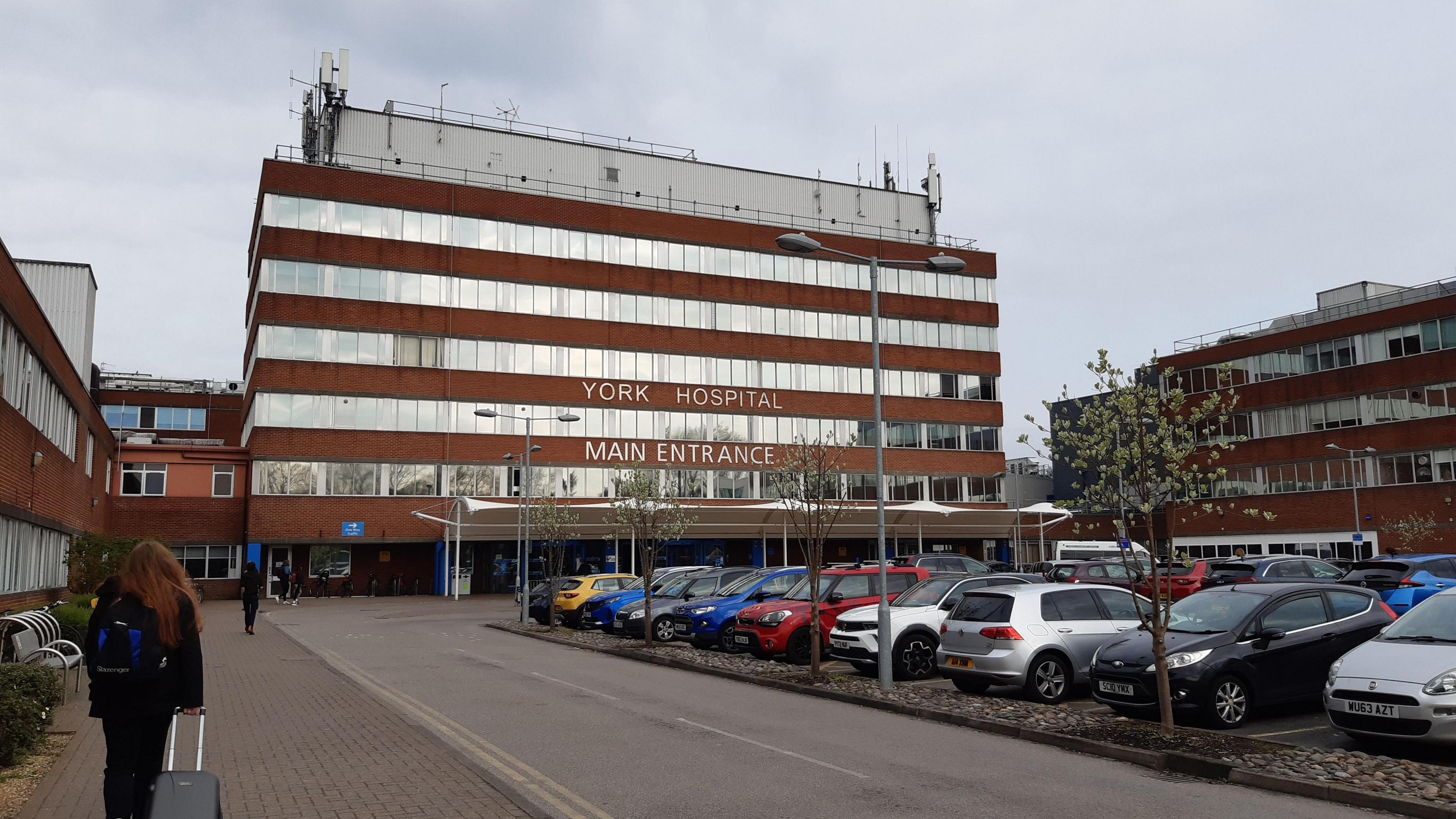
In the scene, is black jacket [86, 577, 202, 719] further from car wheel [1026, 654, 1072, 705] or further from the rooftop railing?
the rooftop railing

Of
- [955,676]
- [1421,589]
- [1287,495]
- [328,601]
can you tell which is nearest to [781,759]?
[955,676]

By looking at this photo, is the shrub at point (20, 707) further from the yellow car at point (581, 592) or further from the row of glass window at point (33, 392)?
Result: the yellow car at point (581, 592)

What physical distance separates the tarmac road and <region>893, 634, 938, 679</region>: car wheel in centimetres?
213

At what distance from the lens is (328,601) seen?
47188 millimetres

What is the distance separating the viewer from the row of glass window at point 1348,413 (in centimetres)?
5550

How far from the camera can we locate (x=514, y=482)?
55.8 m

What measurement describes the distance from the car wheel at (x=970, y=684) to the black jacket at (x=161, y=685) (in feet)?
35.2

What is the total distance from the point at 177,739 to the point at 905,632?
10.2m

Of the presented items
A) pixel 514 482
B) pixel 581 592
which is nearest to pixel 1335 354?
pixel 514 482

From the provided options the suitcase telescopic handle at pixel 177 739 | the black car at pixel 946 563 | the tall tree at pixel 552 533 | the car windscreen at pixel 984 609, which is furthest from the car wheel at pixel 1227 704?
the tall tree at pixel 552 533

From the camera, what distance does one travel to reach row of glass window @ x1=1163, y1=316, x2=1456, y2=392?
55.8 meters

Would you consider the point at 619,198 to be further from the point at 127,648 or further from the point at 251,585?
the point at 127,648

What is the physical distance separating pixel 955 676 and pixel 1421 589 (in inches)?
420

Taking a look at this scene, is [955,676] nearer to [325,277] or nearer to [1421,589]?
[1421,589]
